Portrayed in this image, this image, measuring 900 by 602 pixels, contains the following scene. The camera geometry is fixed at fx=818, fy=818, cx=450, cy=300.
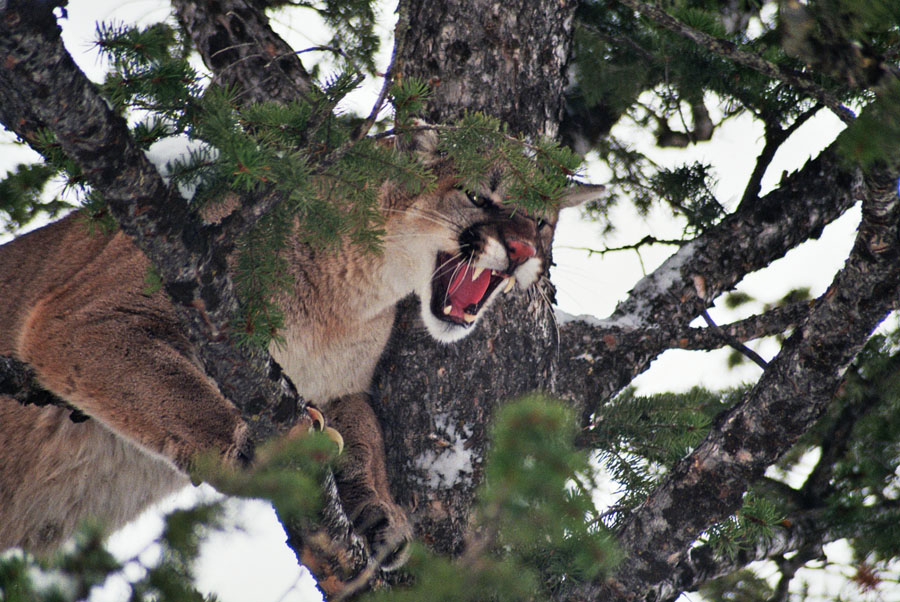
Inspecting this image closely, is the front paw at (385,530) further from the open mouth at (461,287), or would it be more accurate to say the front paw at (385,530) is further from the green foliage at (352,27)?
the green foliage at (352,27)

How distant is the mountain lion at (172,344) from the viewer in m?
2.97

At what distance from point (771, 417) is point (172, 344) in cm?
221

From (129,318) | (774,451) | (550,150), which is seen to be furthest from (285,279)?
(774,451)

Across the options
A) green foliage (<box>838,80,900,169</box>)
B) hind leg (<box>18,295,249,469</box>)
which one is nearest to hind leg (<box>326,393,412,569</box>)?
hind leg (<box>18,295,249,469</box>)

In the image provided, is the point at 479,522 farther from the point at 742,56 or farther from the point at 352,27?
the point at 352,27

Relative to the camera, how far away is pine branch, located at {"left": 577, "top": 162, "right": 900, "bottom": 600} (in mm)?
2666

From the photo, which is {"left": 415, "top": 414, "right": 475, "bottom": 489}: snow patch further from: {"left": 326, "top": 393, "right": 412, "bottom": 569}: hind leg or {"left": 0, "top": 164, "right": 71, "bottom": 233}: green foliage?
{"left": 0, "top": 164, "right": 71, "bottom": 233}: green foliage

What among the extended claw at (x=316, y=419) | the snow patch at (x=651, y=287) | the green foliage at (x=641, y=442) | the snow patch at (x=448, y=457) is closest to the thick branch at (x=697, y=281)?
the snow patch at (x=651, y=287)

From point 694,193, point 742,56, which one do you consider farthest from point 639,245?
point 742,56

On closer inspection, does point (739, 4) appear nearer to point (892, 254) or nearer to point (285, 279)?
point (892, 254)

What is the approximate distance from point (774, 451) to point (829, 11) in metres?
1.49

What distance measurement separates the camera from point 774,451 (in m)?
2.82

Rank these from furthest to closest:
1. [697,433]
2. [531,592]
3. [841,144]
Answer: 1. [697,433]
2. [531,592]
3. [841,144]

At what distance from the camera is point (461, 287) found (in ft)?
11.6
